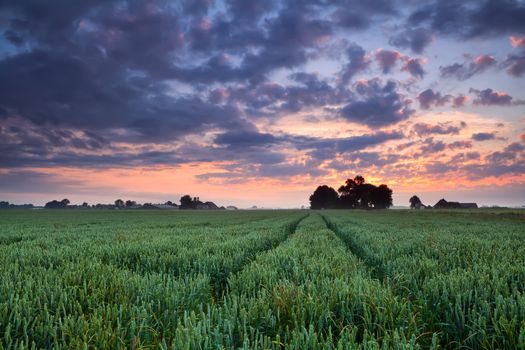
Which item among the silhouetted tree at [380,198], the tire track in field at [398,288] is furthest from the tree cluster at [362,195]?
the tire track in field at [398,288]

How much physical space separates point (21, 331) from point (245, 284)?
7.25 ft

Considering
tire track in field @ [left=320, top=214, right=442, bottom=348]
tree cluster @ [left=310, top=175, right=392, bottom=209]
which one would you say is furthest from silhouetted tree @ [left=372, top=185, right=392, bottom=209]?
tire track in field @ [left=320, top=214, right=442, bottom=348]

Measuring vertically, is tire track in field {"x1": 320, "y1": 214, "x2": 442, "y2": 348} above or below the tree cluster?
below

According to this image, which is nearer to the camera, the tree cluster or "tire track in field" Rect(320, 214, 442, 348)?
"tire track in field" Rect(320, 214, 442, 348)

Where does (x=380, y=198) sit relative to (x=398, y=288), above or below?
above

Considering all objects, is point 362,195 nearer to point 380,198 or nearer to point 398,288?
point 380,198

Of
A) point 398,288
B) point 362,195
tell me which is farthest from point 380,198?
point 398,288

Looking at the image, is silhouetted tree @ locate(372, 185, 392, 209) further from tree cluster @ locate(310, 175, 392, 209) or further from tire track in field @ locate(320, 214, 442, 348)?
tire track in field @ locate(320, 214, 442, 348)

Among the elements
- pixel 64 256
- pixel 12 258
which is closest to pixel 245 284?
pixel 64 256

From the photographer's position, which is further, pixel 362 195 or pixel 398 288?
pixel 362 195

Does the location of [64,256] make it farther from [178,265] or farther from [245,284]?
[245,284]

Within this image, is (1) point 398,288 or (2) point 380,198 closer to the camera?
(1) point 398,288

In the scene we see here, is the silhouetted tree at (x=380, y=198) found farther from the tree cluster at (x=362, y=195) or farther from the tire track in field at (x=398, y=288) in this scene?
the tire track in field at (x=398, y=288)

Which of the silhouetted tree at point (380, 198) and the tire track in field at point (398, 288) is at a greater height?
the silhouetted tree at point (380, 198)
